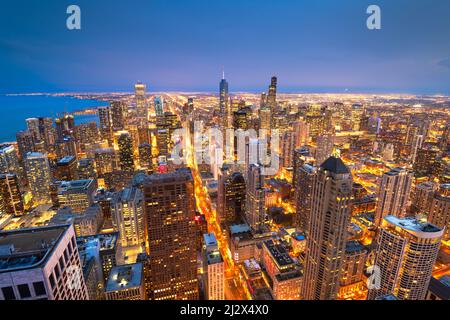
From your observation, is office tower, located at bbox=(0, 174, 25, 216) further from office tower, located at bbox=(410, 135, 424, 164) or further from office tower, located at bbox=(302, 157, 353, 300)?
office tower, located at bbox=(410, 135, 424, 164)

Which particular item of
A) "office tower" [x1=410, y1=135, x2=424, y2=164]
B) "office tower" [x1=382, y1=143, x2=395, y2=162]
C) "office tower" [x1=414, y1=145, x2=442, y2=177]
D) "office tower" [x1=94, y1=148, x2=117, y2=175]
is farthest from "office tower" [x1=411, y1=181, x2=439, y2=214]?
"office tower" [x1=94, y1=148, x2=117, y2=175]

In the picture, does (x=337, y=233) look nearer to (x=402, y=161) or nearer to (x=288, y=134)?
(x=288, y=134)

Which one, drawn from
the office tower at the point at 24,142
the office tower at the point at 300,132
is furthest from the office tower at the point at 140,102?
the office tower at the point at 300,132

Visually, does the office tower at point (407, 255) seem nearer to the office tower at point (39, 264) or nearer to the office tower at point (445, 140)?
the office tower at point (39, 264)

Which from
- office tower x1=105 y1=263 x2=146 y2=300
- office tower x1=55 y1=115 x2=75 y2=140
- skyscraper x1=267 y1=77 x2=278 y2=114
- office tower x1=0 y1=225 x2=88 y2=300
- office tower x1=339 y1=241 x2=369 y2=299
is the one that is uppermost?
skyscraper x1=267 y1=77 x2=278 y2=114

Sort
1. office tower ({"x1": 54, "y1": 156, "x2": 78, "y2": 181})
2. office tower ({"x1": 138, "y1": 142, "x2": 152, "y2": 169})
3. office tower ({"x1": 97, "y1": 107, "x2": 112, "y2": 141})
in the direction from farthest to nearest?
office tower ({"x1": 97, "y1": 107, "x2": 112, "y2": 141}), office tower ({"x1": 138, "y1": 142, "x2": 152, "y2": 169}), office tower ({"x1": 54, "y1": 156, "x2": 78, "y2": 181})

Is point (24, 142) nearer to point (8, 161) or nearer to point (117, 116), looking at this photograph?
point (8, 161)
